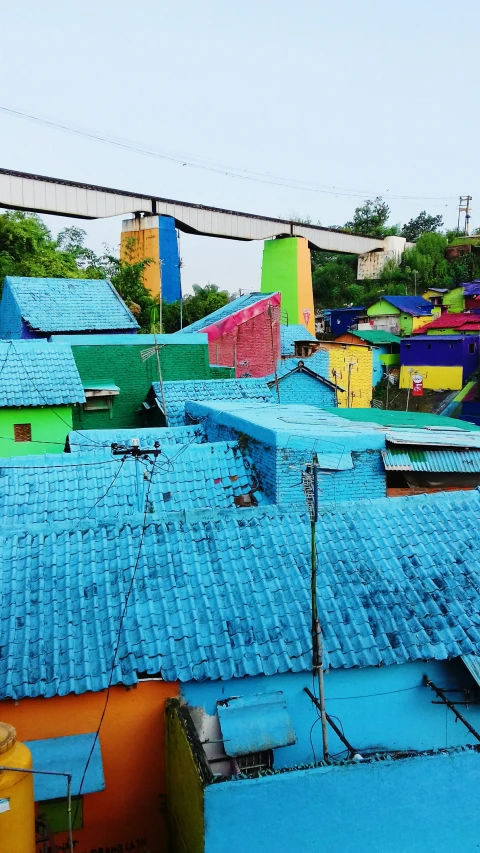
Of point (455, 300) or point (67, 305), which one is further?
point (455, 300)

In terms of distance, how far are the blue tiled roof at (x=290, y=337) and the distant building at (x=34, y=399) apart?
11.9 metres

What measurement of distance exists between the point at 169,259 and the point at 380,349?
14.1m

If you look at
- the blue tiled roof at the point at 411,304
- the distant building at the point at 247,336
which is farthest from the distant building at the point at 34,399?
the blue tiled roof at the point at 411,304

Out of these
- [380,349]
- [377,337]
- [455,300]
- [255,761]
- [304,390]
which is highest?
[455,300]

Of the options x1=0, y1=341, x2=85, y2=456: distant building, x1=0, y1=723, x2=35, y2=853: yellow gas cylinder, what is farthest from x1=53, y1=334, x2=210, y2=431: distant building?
x1=0, y1=723, x2=35, y2=853: yellow gas cylinder

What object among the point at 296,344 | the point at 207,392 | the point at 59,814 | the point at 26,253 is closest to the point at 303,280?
the point at 296,344

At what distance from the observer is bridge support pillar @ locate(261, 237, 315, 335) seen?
112ft

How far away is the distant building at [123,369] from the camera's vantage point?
16438 millimetres

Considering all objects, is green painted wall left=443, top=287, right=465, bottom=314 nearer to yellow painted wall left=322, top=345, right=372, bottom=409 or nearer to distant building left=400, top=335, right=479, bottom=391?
distant building left=400, top=335, right=479, bottom=391

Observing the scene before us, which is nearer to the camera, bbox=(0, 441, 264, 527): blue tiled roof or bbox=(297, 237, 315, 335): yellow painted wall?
bbox=(0, 441, 264, 527): blue tiled roof

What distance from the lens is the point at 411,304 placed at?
4000 centimetres

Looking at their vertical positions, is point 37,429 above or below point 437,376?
above

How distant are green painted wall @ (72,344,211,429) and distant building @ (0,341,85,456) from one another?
1.79 m

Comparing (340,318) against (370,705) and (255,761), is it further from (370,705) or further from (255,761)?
(255,761)
